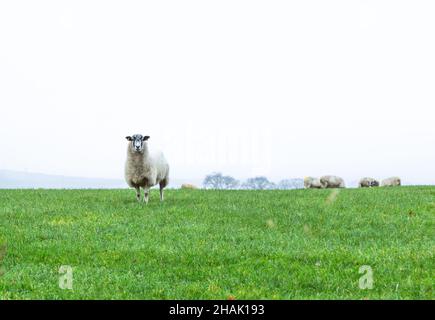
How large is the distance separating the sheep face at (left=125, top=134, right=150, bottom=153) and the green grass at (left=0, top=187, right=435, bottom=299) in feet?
6.88

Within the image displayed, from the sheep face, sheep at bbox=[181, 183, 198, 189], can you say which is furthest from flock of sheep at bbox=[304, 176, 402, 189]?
the sheep face

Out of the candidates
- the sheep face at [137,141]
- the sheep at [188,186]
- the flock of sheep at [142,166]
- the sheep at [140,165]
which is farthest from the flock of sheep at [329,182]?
the sheep face at [137,141]

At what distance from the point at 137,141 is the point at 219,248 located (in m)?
9.30

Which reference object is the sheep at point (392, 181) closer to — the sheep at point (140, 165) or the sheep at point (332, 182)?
the sheep at point (332, 182)

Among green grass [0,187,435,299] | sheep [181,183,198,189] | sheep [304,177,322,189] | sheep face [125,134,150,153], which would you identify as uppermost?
sheep face [125,134,150,153]

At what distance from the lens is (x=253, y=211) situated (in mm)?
20203

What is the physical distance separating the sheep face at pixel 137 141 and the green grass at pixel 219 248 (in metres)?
2.10

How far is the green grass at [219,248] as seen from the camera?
10.1 m

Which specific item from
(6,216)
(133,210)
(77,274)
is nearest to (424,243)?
(77,274)

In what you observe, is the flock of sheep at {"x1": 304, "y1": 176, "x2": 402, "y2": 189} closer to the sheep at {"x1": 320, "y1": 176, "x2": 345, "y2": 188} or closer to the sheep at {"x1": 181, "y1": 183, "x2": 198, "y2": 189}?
the sheep at {"x1": 320, "y1": 176, "x2": 345, "y2": 188}

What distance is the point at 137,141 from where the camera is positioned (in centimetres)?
2181

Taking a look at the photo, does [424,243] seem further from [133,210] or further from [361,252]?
[133,210]

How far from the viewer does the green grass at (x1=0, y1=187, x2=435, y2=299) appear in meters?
10.1

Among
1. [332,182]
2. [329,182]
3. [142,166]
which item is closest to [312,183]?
[329,182]
